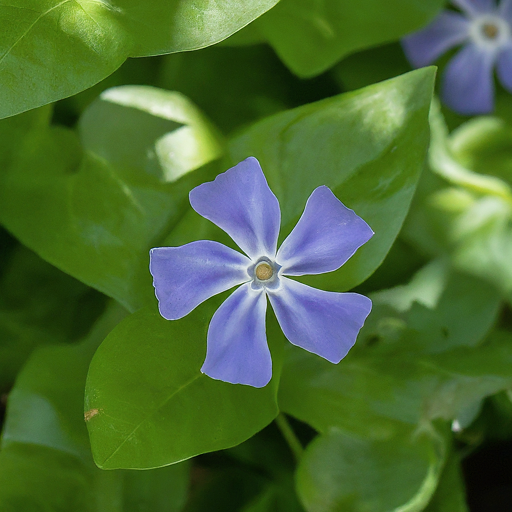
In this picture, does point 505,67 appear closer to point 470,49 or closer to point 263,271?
point 470,49

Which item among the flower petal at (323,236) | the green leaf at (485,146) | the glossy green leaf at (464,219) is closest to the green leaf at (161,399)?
the flower petal at (323,236)

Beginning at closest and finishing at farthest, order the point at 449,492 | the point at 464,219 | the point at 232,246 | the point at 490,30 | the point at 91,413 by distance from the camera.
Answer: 1. the point at 91,413
2. the point at 232,246
3. the point at 449,492
4. the point at 464,219
5. the point at 490,30

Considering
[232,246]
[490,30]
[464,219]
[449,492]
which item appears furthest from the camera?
[490,30]

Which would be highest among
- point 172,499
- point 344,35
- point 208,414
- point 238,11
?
point 238,11

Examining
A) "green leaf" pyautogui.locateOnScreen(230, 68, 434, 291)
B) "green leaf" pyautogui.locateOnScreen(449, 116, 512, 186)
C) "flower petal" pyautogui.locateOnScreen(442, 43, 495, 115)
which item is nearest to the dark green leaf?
"green leaf" pyautogui.locateOnScreen(230, 68, 434, 291)

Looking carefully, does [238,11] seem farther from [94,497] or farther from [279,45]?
[94,497]

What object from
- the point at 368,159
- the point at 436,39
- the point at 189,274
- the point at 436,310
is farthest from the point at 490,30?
the point at 189,274

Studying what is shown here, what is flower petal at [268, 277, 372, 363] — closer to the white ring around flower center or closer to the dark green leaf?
the dark green leaf

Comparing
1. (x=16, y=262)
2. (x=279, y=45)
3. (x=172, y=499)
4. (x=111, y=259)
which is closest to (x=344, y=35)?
(x=279, y=45)
